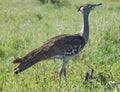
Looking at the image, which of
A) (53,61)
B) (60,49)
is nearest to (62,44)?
(60,49)

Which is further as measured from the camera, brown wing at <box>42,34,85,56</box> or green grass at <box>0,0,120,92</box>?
brown wing at <box>42,34,85,56</box>

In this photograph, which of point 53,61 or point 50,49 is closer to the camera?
point 50,49

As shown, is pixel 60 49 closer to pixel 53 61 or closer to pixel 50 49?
pixel 50 49

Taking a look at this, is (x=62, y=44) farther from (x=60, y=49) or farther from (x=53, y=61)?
(x=53, y=61)

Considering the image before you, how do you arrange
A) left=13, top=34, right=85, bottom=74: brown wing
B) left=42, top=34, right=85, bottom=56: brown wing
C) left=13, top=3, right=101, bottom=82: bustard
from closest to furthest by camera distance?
left=13, top=34, right=85, bottom=74: brown wing < left=13, top=3, right=101, bottom=82: bustard < left=42, top=34, right=85, bottom=56: brown wing

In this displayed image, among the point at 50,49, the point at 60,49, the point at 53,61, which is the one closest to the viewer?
the point at 50,49

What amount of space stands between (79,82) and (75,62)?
0.92 m

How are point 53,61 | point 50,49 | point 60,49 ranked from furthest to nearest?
point 53,61 < point 60,49 < point 50,49

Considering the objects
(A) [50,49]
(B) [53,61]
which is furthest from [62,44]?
(B) [53,61]

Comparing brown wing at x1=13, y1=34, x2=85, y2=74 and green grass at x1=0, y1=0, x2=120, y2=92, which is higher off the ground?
brown wing at x1=13, y1=34, x2=85, y2=74

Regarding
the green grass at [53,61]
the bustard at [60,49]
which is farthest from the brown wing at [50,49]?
the green grass at [53,61]

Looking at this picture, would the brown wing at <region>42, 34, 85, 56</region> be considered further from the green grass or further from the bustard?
the green grass

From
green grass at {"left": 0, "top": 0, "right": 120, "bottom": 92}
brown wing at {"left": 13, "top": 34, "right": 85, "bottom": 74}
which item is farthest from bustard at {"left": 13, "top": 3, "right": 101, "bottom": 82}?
green grass at {"left": 0, "top": 0, "right": 120, "bottom": 92}

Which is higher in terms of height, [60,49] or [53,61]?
[60,49]
